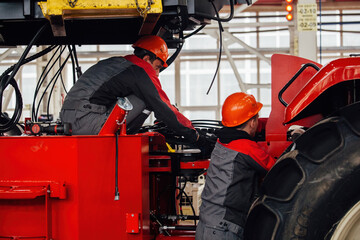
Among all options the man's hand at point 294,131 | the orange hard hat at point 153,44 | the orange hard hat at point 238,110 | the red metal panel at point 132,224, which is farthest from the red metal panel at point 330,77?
the orange hard hat at point 153,44

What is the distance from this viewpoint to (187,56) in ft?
51.5

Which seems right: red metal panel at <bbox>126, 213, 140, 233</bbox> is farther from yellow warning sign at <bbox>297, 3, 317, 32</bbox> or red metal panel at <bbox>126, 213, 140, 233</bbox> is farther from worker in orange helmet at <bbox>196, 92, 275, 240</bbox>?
yellow warning sign at <bbox>297, 3, 317, 32</bbox>

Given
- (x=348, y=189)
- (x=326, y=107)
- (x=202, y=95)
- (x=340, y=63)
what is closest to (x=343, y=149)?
(x=348, y=189)

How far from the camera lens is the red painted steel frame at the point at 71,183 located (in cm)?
254

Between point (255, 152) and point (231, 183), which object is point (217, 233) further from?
point (255, 152)

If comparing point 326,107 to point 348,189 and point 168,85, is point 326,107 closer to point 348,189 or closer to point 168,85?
point 348,189

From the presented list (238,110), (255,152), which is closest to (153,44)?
(238,110)

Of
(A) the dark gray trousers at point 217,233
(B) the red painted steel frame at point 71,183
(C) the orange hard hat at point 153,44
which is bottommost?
(A) the dark gray trousers at point 217,233

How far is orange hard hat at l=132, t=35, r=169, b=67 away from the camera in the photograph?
3.65m

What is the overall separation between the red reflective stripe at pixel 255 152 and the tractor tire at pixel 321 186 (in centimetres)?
73

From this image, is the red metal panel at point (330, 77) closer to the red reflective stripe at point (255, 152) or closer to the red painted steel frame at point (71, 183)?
the red reflective stripe at point (255, 152)

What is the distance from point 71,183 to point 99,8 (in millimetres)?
974

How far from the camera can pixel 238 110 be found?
120 inches

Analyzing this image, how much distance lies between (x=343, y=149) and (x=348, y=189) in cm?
16
